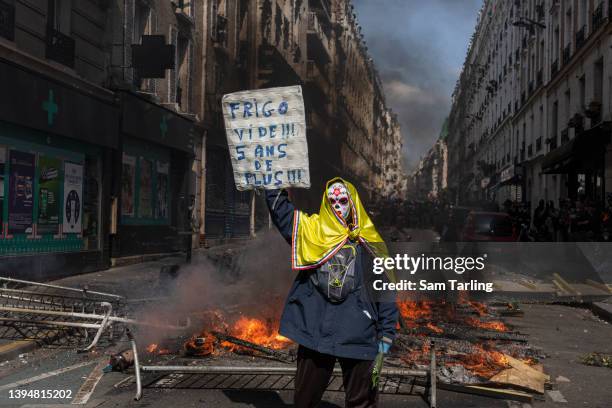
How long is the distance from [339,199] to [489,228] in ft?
51.4

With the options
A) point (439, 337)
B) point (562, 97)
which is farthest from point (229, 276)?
point (562, 97)

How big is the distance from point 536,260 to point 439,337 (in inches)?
203

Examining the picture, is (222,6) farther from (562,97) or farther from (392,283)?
(392,283)

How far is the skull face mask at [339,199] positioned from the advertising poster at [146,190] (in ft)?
46.6

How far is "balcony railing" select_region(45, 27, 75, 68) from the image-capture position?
12.3 meters

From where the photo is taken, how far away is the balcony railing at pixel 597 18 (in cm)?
2041

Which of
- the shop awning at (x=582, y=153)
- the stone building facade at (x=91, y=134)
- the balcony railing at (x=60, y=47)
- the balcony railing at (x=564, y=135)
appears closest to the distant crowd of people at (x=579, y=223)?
the shop awning at (x=582, y=153)

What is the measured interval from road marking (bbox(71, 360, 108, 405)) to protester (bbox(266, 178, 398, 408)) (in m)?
2.20

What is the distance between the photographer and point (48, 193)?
12.6 meters

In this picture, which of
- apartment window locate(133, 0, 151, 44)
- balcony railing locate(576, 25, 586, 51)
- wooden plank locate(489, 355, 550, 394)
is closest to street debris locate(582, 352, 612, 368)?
wooden plank locate(489, 355, 550, 394)

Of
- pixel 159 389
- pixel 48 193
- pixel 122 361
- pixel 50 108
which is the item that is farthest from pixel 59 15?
pixel 159 389

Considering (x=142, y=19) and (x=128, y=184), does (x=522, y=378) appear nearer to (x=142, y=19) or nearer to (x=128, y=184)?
(x=128, y=184)

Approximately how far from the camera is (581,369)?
6582 mm

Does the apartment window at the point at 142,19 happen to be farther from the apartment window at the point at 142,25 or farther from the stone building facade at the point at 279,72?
the stone building facade at the point at 279,72
